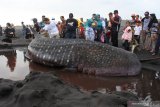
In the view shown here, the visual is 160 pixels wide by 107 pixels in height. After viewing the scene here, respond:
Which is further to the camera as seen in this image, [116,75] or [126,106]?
[116,75]

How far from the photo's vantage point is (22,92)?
16.1ft

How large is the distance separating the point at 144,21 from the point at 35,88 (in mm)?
13910

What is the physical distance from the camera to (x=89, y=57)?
533 inches

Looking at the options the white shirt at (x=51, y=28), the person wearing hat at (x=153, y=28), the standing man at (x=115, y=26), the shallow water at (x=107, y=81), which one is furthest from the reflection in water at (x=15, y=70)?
the person wearing hat at (x=153, y=28)

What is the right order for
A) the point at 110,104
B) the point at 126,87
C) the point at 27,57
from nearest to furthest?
the point at 110,104 → the point at 126,87 → the point at 27,57

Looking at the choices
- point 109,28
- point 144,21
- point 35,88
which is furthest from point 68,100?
point 109,28

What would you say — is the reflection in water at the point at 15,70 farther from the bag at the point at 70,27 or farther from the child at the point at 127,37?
the child at the point at 127,37

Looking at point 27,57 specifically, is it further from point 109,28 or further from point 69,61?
point 109,28

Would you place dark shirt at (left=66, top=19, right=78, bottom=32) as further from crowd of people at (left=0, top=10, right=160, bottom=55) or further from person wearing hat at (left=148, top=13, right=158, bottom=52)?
person wearing hat at (left=148, top=13, right=158, bottom=52)

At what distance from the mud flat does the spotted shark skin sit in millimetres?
7452

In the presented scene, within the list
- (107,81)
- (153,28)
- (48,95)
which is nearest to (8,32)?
(153,28)

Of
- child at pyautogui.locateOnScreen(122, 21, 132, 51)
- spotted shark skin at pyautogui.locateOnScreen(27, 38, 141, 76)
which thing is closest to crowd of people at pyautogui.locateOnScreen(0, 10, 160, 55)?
child at pyautogui.locateOnScreen(122, 21, 132, 51)

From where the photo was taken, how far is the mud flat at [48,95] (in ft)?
14.8

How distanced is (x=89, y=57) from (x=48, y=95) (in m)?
8.79
